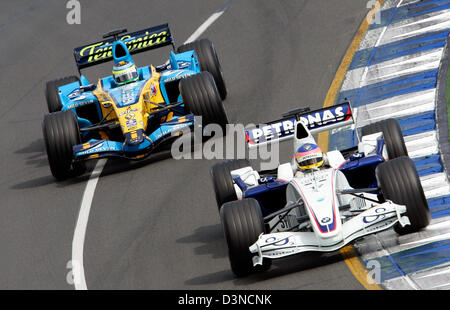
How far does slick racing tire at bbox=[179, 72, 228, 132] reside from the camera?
→ 18172mm

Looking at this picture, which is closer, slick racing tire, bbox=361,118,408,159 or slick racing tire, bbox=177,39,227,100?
slick racing tire, bbox=361,118,408,159

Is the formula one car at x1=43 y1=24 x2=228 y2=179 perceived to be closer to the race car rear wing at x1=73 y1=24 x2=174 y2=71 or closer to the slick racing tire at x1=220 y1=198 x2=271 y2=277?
the race car rear wing at x1=73 y1=24 x2=174 y2=71

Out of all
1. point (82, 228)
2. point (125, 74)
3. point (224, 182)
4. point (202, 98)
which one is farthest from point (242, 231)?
point (125, 74)

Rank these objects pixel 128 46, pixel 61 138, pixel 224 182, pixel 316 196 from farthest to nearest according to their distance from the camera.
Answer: pixel 128 46 < pixel 61 138 < pixel 224 182 < pixel 316 196

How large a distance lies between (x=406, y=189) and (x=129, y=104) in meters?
7.62

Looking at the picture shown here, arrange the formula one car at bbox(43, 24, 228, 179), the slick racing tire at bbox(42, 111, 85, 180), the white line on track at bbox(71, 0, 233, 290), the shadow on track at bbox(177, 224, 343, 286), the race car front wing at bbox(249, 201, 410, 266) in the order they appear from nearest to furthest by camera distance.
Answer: the race car front wing at bbox(249, 201, 410, 266) → the shadow on track at bbox(177, 224, 343, 286) → the white line on track at bbox(71, 0, 233, 290) → the formula one car at bbox(43, 24, 228, 179) → the slick racing tire at bbox(42, 111, 85, 180)

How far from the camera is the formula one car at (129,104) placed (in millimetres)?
17688

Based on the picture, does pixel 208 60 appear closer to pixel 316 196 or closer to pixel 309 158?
pixel 309 158

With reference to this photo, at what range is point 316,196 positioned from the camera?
40.2ft

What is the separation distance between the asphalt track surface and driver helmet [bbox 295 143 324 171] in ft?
4.05

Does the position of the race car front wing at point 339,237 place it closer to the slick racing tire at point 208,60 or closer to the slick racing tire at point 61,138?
the slick racing tire at point 61,138

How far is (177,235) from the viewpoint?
14.7 metres

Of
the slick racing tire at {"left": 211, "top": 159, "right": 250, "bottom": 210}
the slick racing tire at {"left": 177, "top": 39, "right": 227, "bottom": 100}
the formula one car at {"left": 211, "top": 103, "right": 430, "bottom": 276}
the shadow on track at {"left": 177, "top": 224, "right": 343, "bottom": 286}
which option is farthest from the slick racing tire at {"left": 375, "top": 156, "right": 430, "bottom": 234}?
the slick racing tire at {"left": 177, "top": 39, "right": 227, "bottom": 100}
